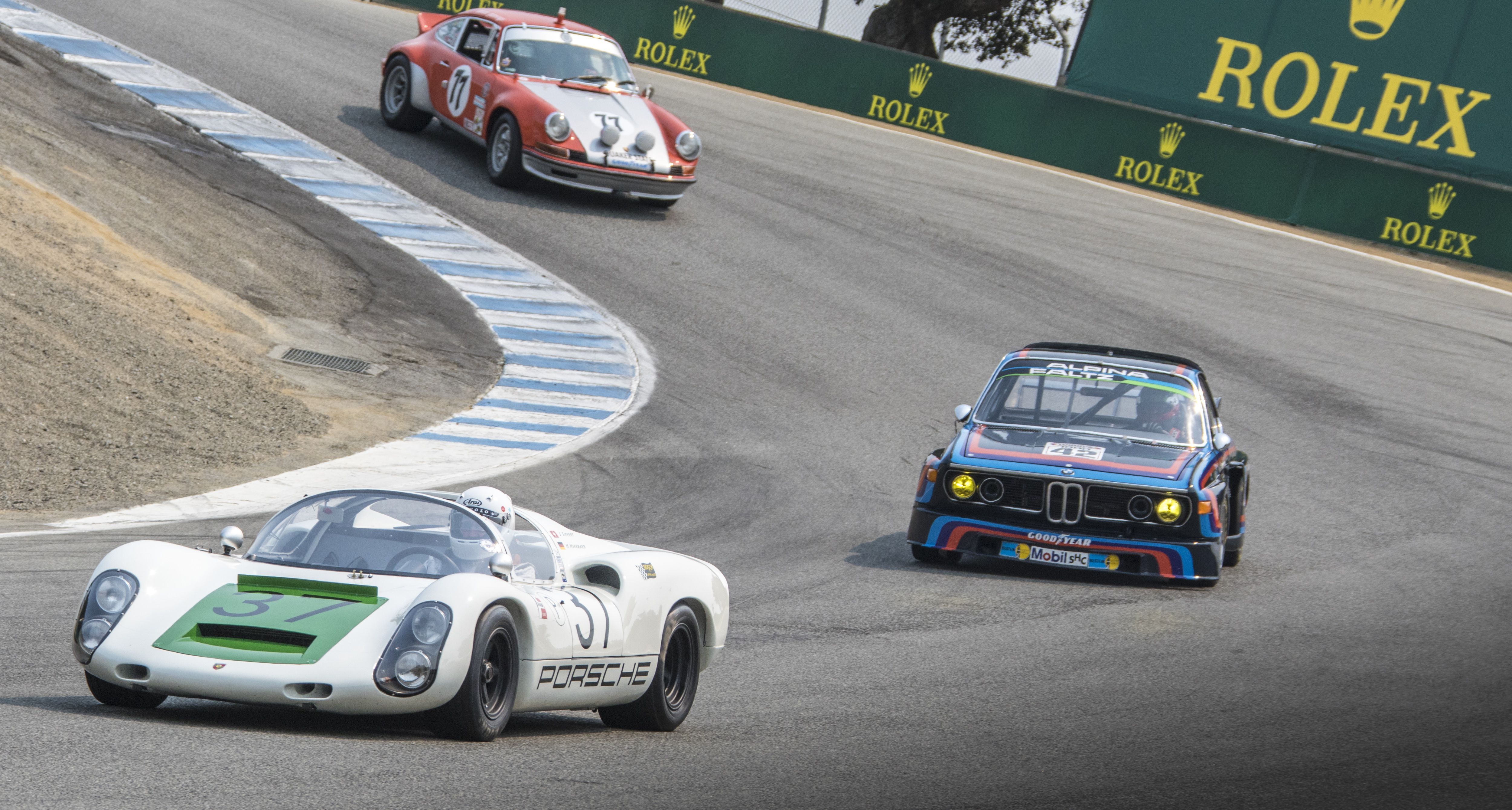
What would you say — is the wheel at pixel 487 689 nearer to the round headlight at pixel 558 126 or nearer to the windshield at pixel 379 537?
the windshield at pixel 379 537

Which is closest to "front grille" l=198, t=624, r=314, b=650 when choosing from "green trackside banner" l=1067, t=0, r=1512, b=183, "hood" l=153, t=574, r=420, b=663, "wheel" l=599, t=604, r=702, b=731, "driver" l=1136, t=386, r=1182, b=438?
"hood" l=153, t=574, r=420, b=663

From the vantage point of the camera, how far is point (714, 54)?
28844 millimetres

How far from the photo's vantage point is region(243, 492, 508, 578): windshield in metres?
6.05

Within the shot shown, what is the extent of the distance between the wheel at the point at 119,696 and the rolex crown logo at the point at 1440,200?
22.1 m

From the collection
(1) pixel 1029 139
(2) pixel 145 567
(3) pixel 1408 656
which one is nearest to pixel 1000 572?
(3) pixel 1408 656

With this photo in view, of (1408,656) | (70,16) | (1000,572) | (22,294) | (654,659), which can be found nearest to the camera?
(654,659)

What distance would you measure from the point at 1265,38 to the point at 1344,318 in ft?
23.2

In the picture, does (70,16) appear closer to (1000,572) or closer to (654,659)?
(1000,572)

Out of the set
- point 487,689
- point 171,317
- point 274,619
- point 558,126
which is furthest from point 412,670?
point 558,126

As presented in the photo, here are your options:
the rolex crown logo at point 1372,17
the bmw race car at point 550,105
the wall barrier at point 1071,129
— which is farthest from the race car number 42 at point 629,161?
the rolex crown logo at point 1372,17

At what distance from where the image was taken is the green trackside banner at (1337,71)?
25.2 m

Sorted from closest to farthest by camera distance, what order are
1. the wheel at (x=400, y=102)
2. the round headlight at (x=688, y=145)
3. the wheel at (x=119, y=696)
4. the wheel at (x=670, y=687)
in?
the wheel at (x=119, y=696) → the wheel at (x=670, y=687) → the round headlight at (x=688, y=145) → the wheel at (x=400, y=102)

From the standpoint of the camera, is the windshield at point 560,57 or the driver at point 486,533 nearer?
the driver at point 486,533

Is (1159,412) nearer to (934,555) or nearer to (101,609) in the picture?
(934,555)
